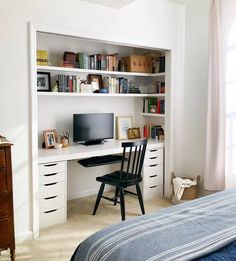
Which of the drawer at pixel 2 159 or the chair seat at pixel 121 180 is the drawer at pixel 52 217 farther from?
the drawer at pixel 2 159

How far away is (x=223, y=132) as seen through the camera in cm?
351

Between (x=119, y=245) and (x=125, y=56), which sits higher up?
(x=125, y=56)

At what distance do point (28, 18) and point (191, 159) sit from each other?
2685mm

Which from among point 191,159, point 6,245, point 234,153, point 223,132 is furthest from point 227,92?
point 6,245

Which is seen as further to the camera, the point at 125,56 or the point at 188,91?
the point at 125,56

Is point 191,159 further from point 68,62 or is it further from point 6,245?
Answer: point 6,245

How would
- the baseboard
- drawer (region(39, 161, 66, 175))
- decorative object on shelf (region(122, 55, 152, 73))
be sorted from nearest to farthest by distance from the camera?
the baseboard < drawer (region(39, 161, 66, 175)) < decorative object on shelf (region(122, 55, 152, 73))

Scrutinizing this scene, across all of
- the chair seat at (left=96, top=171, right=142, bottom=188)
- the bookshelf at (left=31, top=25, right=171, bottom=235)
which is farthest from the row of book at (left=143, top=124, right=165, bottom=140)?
the chair seat at (left=96, top=171, right=142, bottom=188)

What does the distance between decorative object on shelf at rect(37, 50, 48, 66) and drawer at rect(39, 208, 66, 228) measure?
5.41 feet

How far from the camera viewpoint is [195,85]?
13.1 feet

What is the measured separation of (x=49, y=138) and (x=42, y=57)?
954 mm

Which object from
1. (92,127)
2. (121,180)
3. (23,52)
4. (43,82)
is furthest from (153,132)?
(23,52)

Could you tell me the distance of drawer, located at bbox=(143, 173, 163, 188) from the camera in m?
3.97

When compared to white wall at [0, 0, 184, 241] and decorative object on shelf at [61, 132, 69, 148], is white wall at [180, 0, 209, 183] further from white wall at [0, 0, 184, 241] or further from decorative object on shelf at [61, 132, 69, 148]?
decorative object on shelf at [61, 132, 69, 148]
